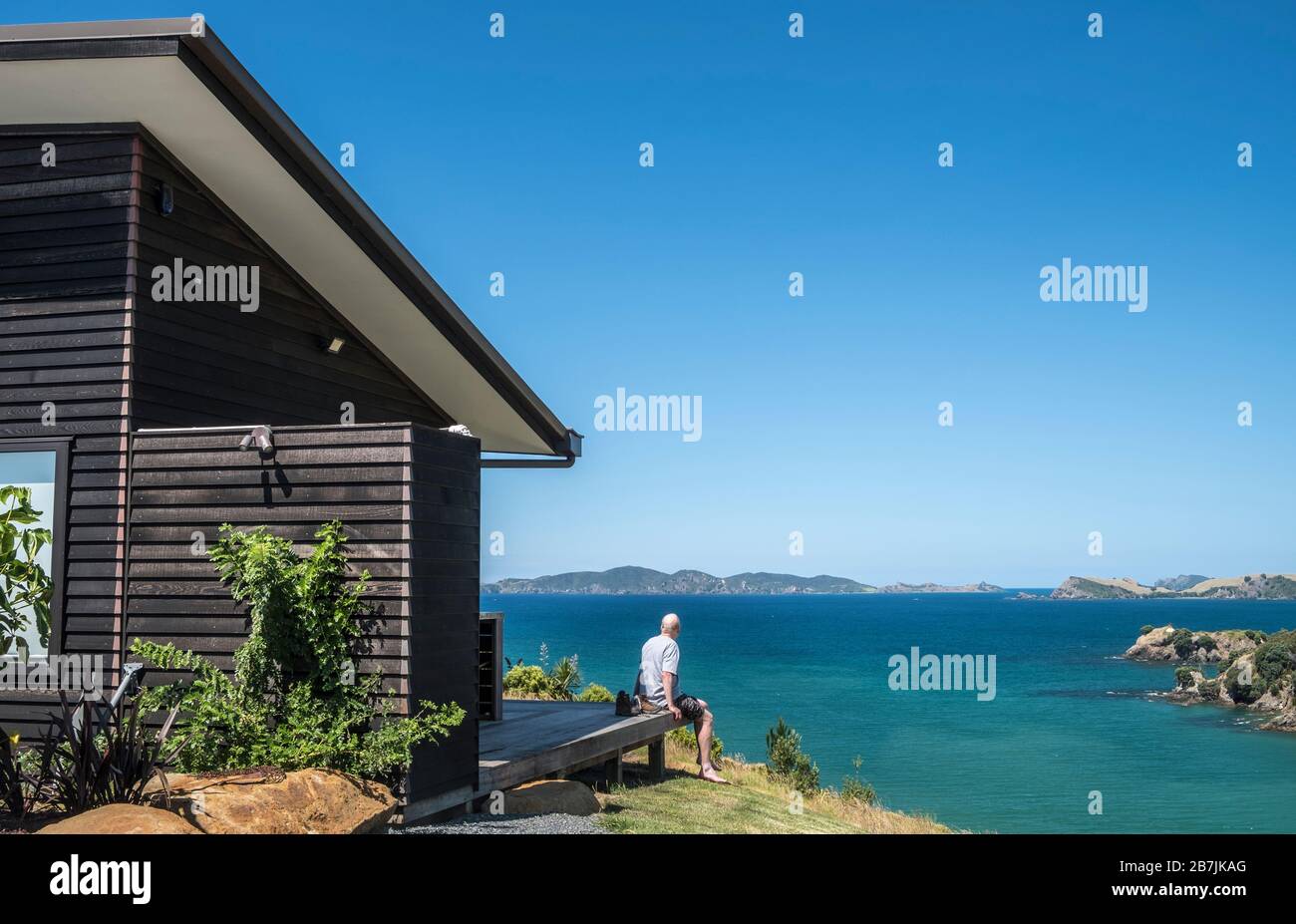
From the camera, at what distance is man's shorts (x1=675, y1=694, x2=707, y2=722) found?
1114 centimetres

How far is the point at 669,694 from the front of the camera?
1108cm

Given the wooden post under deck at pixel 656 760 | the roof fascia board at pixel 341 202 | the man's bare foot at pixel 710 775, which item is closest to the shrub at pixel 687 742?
the man's bare foot at pixel 710 775

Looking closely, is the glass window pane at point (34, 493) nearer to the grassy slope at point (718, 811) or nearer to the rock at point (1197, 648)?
the grassy slope at point (718, 811)

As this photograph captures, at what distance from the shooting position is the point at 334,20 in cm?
1773

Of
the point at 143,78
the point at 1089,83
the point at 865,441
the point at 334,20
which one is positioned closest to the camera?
the point at 143,78

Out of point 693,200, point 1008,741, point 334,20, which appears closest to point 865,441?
point 1008,741

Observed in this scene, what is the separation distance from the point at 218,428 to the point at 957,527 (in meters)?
77.5

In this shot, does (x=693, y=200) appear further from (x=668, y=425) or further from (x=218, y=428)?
(x=218, y=428)

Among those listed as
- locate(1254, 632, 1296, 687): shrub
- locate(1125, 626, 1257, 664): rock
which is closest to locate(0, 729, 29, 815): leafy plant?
locate(1254, 632, 1296, 687): shrub

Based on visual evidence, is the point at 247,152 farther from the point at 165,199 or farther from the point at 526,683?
Answer: the point at 526,683

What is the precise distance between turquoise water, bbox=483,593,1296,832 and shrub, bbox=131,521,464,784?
931 inches

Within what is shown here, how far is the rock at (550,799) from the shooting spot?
7918 mm

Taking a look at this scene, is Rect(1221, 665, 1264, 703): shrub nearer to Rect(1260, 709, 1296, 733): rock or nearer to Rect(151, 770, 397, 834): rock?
Rect(1260, 709, 1296, 733): rock
